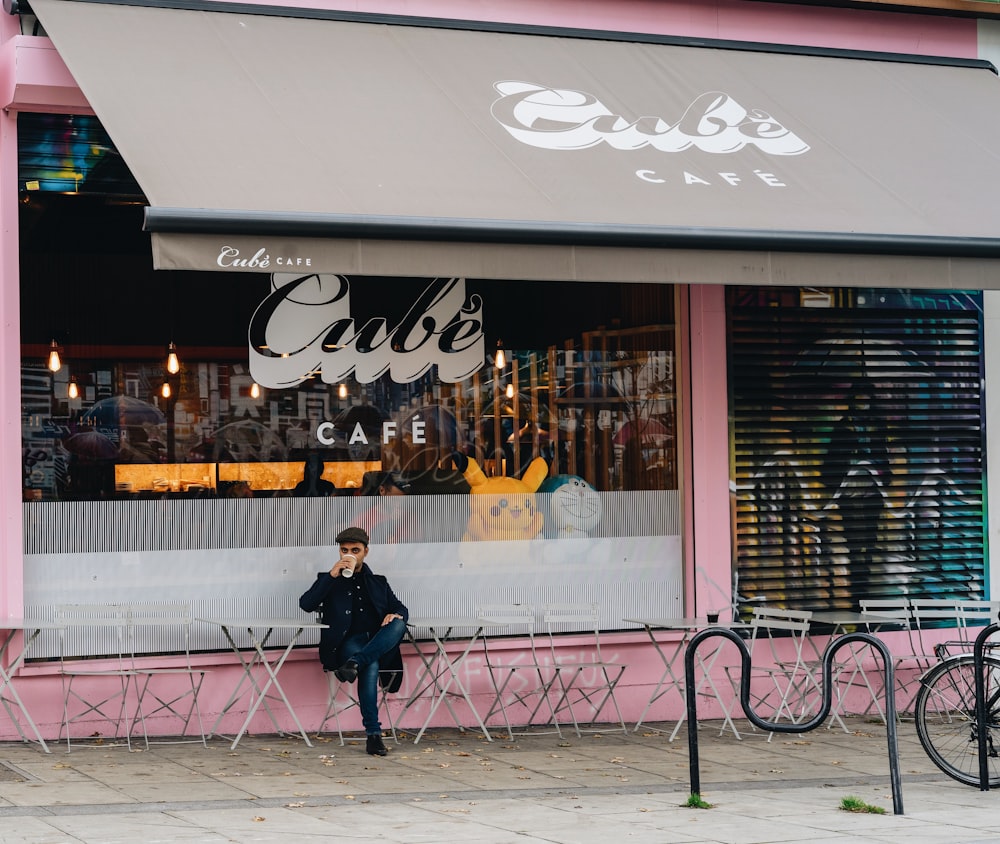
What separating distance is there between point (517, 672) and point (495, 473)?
51.3 inches

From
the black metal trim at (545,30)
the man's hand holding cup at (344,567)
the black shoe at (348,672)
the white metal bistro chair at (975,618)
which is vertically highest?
the black metal trim at (545,30)

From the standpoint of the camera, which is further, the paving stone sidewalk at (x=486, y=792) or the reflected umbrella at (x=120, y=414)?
the reflected umbrella at (x=120, y=414)

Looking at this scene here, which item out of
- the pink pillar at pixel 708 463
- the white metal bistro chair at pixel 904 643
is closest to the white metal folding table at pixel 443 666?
the pink pillar at pixel 708 463

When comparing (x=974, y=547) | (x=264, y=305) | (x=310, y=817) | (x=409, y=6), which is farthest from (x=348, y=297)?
(x=974, y=547)

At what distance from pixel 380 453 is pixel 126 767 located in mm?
2628

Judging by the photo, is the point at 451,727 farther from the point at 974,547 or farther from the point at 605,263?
the point at 974,547

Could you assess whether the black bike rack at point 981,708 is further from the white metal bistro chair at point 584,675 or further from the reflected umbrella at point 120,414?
the reflected umbrella at point 120,414

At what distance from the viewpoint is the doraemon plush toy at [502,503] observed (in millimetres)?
9984

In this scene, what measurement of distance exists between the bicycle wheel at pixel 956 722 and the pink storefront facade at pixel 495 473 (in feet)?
6.98

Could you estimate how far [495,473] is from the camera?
10062 millimetres

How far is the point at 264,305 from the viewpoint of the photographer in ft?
31.1

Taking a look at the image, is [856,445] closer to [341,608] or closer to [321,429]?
[321,429]

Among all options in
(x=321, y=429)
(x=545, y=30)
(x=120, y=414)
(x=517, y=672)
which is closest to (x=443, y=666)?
(x=517, y=672)

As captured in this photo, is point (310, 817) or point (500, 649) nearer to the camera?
point (310, 817)
